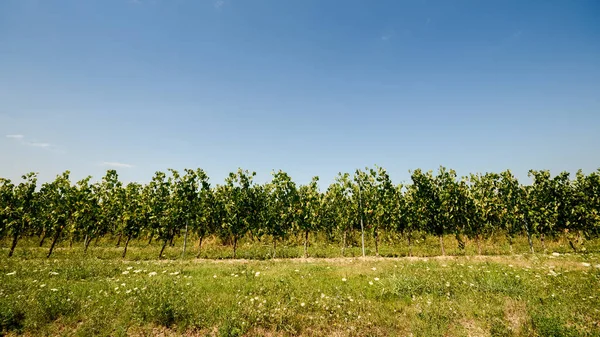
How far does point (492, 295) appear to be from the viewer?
9.78 m

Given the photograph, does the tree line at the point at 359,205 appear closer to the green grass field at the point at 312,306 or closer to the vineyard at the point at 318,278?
the vineyard at the point at 318,278

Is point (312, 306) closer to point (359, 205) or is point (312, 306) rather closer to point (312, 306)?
Answer: point (312, 306)

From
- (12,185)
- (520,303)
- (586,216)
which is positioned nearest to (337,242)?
(586,216)

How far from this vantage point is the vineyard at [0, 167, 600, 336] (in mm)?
8055

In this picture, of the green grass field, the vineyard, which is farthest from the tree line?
the green grass field

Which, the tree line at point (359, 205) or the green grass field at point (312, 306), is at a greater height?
the tree line at point (359, 205)

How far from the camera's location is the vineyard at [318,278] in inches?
317

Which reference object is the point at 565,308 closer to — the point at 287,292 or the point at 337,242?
the point at 287,292

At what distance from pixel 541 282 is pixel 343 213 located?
65.5 feet

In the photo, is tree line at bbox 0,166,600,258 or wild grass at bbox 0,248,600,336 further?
tree line at bbox 0,166,600,258

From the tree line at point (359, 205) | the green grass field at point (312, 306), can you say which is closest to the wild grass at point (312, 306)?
the green grass field at point (312, 306)

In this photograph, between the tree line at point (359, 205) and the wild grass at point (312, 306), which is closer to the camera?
the wild grass at point (312, 306)

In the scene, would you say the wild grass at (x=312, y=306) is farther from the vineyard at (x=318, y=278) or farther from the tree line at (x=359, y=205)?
the tree line at (x=359, y=205)

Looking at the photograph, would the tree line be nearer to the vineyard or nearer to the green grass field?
the vineyard
